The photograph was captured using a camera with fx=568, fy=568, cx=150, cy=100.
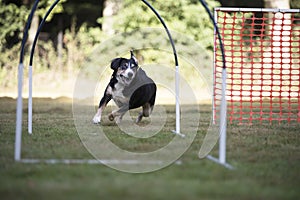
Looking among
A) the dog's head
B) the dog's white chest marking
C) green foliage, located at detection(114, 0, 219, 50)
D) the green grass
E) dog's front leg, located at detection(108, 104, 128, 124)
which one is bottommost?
the green grass

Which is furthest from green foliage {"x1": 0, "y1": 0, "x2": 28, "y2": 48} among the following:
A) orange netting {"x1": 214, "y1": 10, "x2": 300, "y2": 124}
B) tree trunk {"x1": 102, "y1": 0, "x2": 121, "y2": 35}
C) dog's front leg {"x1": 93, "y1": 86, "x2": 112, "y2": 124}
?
dog's front leg {"x1": 93, "y1": 86, "x2": 112, "y2": 124}

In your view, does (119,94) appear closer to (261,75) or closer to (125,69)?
(125,69)

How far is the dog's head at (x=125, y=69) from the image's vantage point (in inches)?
340

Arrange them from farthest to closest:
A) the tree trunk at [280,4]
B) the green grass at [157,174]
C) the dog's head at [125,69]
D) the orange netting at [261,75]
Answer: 1. the tree trunk at [280,4]
2. the orange netting at [261,75]
3. the dog's head at [125,69]
4. the green grass at [157,174]

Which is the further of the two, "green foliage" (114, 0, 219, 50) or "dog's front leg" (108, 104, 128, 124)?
"green foliage" (114, 0, 219, 50)

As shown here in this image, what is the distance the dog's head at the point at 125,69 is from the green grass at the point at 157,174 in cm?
118

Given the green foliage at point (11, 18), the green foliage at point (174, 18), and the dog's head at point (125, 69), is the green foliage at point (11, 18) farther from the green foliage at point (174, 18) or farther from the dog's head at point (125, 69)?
the dog's head at point (125, 69)

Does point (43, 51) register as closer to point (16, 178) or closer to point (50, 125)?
point (50, 125)

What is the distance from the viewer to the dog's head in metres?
8.63

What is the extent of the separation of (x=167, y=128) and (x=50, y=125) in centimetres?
180

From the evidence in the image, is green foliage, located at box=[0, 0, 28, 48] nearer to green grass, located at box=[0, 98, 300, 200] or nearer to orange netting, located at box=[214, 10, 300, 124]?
orange netting, located at box=[214, 10, 300, 124]

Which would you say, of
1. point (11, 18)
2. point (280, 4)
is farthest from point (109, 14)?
point (280, 4)

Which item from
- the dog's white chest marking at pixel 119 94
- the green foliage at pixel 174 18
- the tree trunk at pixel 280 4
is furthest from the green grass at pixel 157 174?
the green foliage at pixel 174 18

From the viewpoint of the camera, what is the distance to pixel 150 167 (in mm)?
5105
